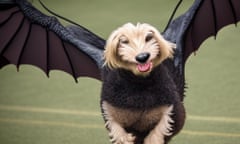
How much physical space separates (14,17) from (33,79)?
114 centimetres

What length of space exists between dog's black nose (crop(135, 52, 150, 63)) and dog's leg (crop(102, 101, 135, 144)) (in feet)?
0.55

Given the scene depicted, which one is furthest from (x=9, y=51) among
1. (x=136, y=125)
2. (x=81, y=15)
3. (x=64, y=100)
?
(x=81, y=15)

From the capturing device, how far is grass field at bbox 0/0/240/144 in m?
1.99

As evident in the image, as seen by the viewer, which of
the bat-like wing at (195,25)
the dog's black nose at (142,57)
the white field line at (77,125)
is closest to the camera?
the dog's black nose at (142,57)

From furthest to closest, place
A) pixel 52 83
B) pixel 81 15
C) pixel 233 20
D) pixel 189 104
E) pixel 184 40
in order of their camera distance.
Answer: pixel 81 15, pixel 52 83, pixel 189 104, pixel 233 20, pixel 184 40

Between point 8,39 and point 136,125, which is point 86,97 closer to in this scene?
point 8,39

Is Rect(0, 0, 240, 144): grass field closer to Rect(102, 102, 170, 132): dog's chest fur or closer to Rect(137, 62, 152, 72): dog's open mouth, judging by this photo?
Rect(102, 102, 170, 132): dog's chest fur

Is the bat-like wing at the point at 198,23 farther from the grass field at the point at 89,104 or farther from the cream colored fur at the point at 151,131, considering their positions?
the grass field at the point at 89,104

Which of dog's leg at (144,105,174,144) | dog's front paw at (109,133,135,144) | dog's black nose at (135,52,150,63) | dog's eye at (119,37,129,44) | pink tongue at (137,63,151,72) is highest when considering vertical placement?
dog's eye at (119,37,129,44)

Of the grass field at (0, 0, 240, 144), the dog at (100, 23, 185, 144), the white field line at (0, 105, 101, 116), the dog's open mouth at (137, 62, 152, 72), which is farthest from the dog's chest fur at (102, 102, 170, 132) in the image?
the white field line at (0, 105, 101, 116)

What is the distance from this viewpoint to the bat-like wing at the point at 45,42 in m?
1.41

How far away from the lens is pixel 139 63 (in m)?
1.21

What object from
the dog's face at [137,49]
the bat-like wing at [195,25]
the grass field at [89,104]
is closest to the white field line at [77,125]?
the grass field at [89,104]

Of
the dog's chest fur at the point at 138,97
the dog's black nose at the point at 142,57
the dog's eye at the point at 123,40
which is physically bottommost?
the dog's chest fur at the point at 138,97
